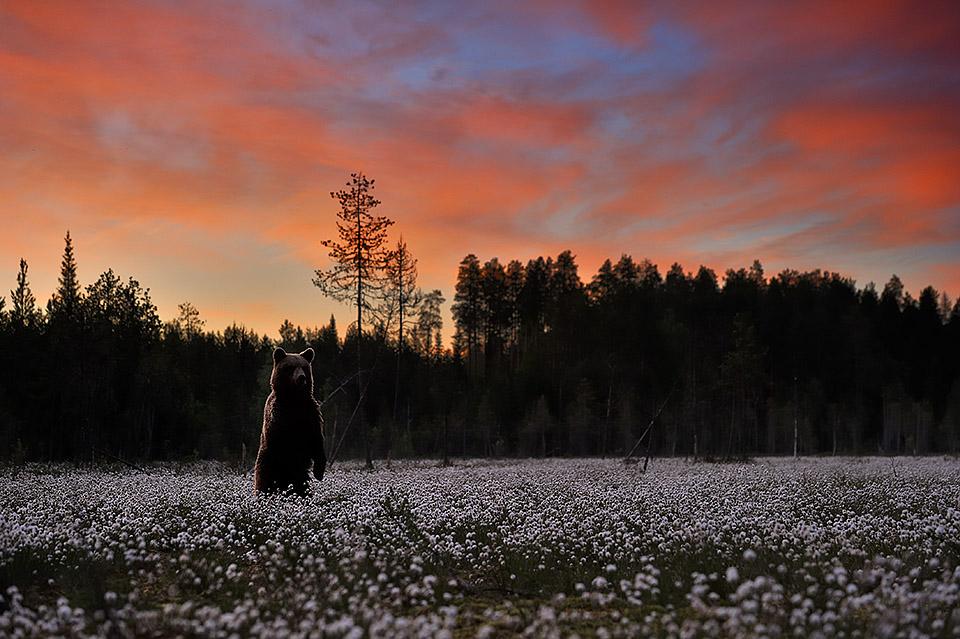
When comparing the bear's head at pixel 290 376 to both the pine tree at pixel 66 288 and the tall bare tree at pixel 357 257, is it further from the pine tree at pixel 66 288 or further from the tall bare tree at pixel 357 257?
the pine tree at pixel 66 288

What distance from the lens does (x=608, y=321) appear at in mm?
73000

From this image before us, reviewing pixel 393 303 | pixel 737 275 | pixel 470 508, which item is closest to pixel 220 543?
pixel 470 508

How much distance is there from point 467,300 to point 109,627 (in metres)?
77.5

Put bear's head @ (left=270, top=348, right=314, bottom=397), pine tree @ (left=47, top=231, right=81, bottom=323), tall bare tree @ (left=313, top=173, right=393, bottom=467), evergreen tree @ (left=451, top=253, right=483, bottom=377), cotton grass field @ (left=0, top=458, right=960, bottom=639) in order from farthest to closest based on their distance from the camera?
evergreen tree @ (left=451, top=253, right=483, bottom=377) → pine tree @ (left=47, top=231, right=81, bottom=323) → tall bare tree @ (left=313, top=173, right=393, bottom=467) → bear's head @ (left=270, top=348, right=314, bottom=397) → cotton grass field @ (left=0, top=458, right=960, bottom=639)

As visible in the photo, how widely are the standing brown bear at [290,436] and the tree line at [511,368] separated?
18.6 m

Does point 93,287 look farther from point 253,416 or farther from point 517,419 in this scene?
point 517,419

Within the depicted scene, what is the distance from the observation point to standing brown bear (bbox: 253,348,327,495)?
14.0m

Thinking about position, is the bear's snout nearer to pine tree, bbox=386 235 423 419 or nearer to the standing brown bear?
the standing brown bear

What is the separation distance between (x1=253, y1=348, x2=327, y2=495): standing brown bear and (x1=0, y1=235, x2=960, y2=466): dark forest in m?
20.3

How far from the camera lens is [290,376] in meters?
14.2

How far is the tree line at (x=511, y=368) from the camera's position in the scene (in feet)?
144

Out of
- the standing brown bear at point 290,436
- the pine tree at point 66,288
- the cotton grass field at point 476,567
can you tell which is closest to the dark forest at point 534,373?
the pine tree at point 66,288

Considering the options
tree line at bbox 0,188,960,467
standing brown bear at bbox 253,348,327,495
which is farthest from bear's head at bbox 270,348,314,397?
tree line at bbox 0,188,960,467

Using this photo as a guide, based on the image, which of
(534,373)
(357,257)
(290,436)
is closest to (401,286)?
(357,257)
